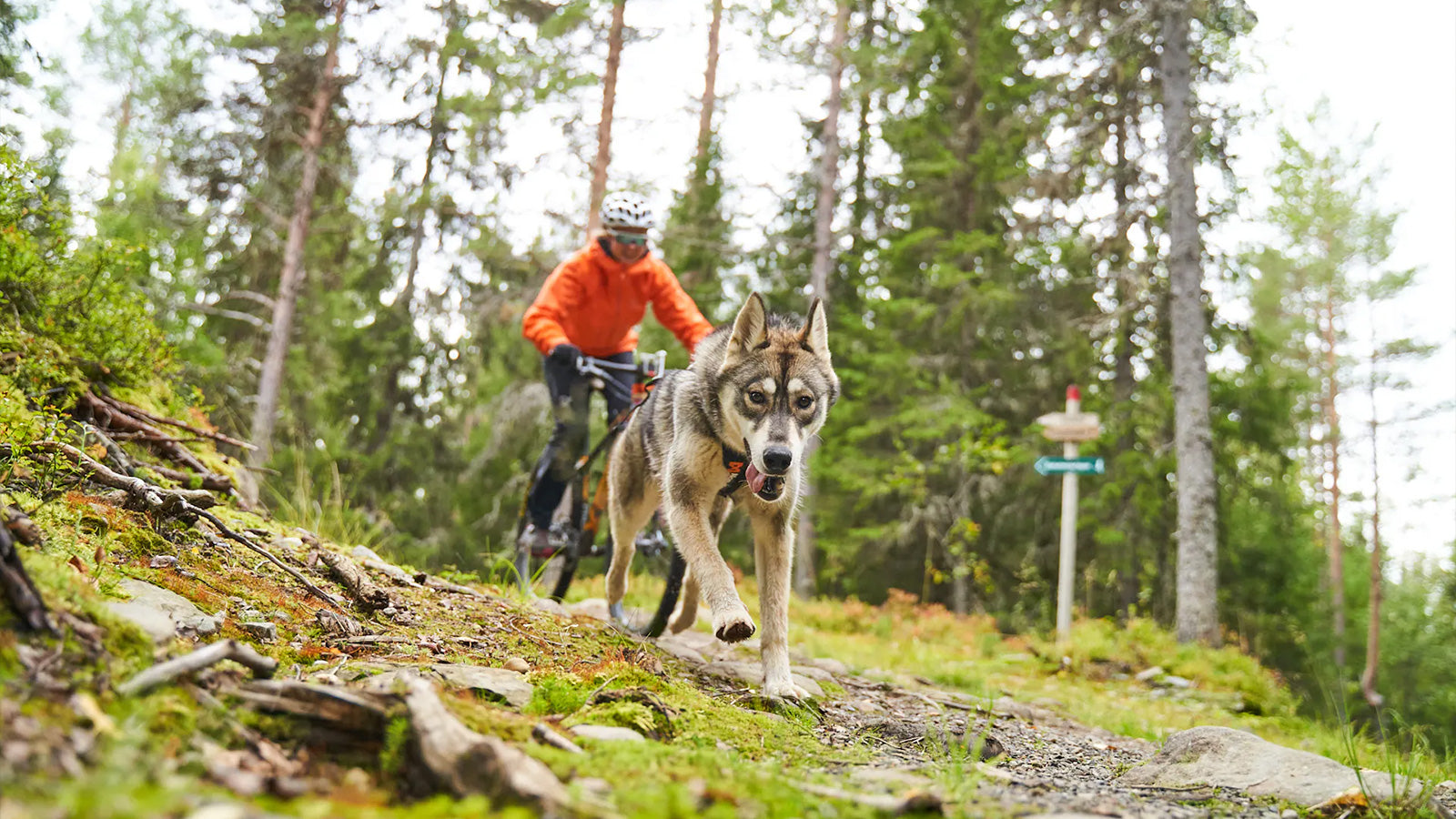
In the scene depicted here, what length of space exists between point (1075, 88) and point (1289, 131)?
11206mm

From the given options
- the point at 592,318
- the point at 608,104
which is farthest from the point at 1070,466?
the point at 608,104

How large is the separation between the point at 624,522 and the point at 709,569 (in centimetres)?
173

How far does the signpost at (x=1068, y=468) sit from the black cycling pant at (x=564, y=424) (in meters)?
6.33

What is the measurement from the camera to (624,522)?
567cm

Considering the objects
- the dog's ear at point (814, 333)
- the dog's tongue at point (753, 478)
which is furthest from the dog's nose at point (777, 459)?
the dog's ear at point (814, 333)

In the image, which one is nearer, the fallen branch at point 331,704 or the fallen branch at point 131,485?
the fallen branch at point 331,704

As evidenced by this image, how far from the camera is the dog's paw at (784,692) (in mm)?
3836

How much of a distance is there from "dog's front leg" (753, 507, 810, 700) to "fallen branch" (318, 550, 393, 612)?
5.85 feet

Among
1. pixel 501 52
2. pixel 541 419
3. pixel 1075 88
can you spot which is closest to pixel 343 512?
pixel 541 419

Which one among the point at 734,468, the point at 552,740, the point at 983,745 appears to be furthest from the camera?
the point at 734,468

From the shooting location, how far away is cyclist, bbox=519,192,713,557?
614 cm

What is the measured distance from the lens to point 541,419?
47.5 ft

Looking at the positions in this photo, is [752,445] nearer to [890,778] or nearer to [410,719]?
[890,778]

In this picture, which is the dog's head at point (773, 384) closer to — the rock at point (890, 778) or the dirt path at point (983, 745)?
the dirt path at point (983, 745)
